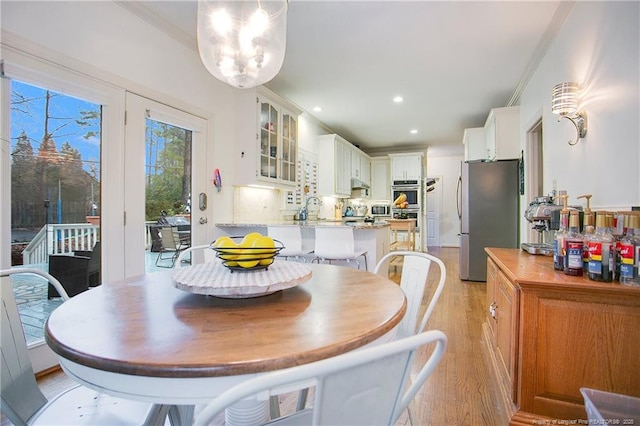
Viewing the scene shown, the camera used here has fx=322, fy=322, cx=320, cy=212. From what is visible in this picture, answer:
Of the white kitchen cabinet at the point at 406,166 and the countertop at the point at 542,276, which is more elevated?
the white kitchen cabinet at the point at 406,166

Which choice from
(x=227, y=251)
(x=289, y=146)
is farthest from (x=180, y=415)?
(x=289, y=146)

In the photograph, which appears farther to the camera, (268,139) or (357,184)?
(357,184)

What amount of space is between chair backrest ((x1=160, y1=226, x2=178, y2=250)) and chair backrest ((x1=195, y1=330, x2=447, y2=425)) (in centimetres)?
267

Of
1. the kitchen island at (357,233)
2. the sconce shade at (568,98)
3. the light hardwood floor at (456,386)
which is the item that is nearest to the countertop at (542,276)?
the light hardwood floor at (456,386)

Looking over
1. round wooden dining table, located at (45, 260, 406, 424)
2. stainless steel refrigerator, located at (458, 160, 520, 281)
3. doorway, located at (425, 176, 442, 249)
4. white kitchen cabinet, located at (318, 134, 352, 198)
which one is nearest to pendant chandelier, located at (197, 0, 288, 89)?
round wooden dining table, located at (45, 260, 406, 424)

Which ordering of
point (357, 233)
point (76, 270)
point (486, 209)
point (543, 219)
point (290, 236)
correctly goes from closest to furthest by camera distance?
point (543, 219), point (76, 270), point (290, 236), point (357, 233), point (486, 209)

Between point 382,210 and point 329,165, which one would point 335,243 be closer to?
point 329,165

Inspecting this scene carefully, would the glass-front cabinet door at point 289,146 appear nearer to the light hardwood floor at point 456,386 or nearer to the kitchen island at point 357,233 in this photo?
the kitchen island at point 357,233

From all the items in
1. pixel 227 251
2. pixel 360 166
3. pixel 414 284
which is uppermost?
pixel 360 166

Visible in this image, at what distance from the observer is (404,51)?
322cm

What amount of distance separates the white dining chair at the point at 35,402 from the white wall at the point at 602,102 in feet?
7.50

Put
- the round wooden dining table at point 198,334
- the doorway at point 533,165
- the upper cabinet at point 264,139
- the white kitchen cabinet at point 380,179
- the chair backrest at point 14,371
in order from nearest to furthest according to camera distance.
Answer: the round wooden dining table at point 198,334, the chair backrest at point 14,371, the upper cabinet at point 264,139, the doorway at point 533,165, the white kitchen cabinet at point 380,179

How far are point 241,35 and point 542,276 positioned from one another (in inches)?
72.3

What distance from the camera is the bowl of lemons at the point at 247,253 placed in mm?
1102
